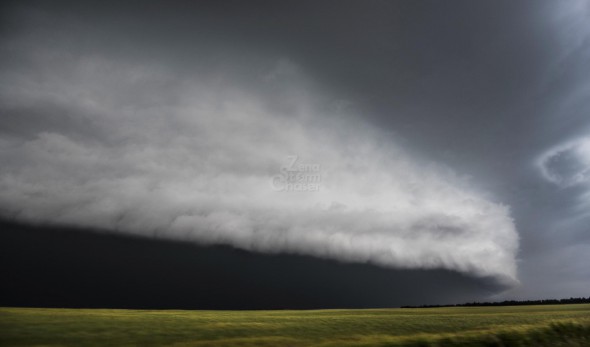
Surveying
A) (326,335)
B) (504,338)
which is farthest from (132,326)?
(504,338)

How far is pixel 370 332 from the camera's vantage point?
1772 inches

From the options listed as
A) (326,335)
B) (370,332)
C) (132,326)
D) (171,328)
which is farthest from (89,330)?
(370,332)

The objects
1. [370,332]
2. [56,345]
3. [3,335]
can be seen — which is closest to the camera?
[56,345]

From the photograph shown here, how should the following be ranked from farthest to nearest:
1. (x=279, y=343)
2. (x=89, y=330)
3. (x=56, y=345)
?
(x=89, y=330) < (x=279, y=343) < (x=56, y=345)

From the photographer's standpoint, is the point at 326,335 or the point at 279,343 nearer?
the point at 279,343

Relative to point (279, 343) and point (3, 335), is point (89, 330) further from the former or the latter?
point (279, 343)

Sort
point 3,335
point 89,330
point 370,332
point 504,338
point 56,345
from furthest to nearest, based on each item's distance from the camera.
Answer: point 370,332
point 504,338
point 89,330
point 3,335
point 56,345

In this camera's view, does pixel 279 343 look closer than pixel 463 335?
Yes

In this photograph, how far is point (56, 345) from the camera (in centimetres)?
2889

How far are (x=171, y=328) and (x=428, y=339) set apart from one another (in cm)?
2985

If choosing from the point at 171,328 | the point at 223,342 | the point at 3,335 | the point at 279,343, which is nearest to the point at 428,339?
the point at 279,343

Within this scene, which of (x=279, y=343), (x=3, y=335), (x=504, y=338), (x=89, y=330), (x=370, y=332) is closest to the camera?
(x=3, y=335)

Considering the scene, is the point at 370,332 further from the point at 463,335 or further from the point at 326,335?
the point at 463,335

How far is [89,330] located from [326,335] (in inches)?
1035
